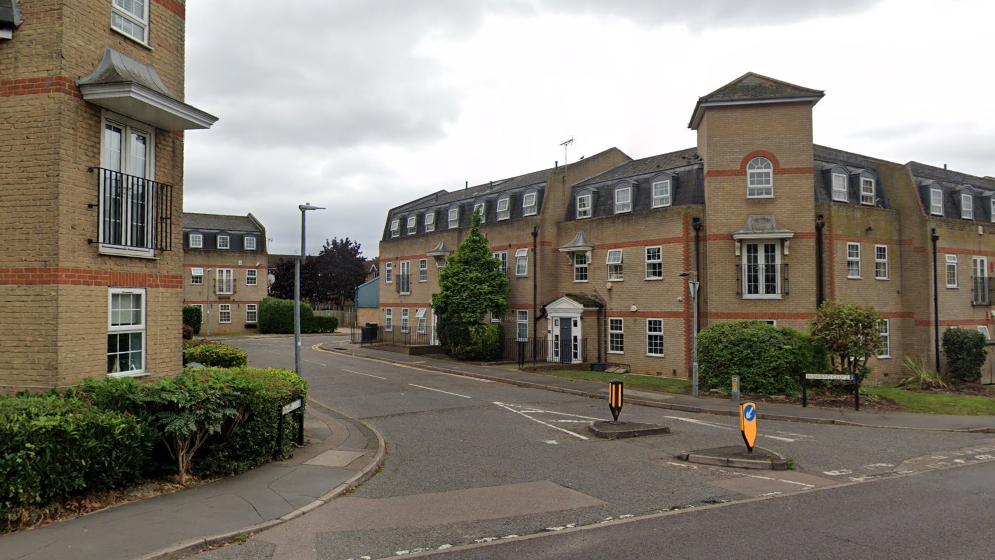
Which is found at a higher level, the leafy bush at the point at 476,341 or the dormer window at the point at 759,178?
the dormer window at the point at 759,178

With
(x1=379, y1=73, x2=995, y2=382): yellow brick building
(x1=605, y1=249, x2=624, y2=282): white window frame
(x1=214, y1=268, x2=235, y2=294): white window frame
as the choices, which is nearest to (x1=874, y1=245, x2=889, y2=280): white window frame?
(x1=379, y1=73, x2=995, y2=382): yellow brick building

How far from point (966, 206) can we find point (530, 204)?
1998 centimetres

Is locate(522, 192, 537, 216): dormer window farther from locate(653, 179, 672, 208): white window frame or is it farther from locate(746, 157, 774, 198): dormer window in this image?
locate(746, 157, 774, 198): dormer window

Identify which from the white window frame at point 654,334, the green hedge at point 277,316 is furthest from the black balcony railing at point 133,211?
the green hedge at point 277,316

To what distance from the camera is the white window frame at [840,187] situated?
2434 centimetres

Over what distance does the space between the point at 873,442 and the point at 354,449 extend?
10839 mm

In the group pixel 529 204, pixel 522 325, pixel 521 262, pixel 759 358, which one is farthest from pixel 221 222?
pixel 759 358

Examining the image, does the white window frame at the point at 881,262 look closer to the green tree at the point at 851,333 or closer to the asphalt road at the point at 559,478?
the green tree at the point at 851,333

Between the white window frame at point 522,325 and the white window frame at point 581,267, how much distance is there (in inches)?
132

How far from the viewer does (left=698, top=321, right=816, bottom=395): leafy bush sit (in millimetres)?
18547

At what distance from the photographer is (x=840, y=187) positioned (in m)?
24.5

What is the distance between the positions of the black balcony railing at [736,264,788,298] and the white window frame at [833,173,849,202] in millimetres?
4285

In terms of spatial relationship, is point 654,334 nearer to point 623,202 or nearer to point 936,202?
point 623,202

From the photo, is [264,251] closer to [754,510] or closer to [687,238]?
[687,238]
